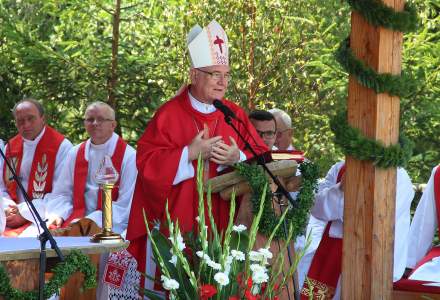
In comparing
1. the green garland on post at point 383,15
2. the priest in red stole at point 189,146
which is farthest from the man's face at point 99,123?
the green garland on post at point 383,15

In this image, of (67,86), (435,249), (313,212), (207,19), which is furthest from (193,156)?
(67,86)

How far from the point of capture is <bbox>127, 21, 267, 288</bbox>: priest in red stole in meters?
5.95

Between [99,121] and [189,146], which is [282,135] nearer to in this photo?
[99,121]

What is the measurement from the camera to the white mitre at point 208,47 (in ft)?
20.2

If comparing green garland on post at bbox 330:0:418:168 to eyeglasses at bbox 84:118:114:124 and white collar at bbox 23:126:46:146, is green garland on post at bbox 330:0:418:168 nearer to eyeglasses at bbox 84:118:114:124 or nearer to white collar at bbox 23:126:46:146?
eyeglasses at bbox 84:118:114:124

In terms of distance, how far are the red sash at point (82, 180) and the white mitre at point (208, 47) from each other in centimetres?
227

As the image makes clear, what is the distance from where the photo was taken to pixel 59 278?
4691 mm

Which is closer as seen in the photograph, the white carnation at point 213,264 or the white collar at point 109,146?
the white carnation at point 213,264

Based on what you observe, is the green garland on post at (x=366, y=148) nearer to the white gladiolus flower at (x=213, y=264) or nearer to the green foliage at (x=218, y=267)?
the green foliage at (x=218, y=267)

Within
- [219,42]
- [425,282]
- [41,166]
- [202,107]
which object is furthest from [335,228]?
[41,166]

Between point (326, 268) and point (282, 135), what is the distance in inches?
96.9

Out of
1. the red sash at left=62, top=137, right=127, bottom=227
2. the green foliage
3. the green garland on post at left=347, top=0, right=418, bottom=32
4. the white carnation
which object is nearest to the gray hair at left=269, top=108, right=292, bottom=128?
the red sash at left=62, top=137, right=127, bottom=227

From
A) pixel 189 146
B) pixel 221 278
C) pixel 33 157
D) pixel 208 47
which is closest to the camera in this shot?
pixel 221 278

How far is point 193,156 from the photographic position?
19.4 ft
